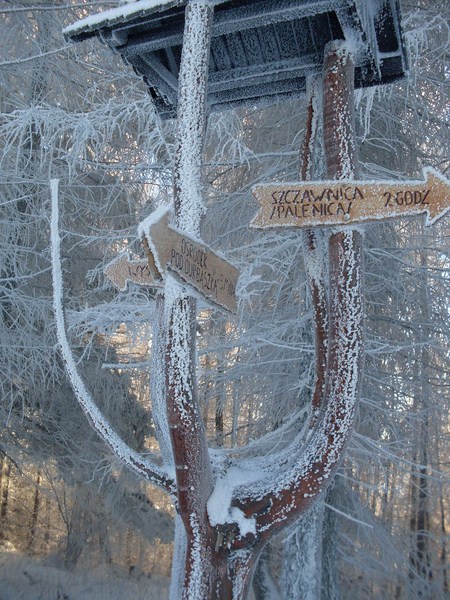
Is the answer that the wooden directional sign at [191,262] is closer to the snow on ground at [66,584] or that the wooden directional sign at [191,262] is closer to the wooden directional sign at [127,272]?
the wooden directional sign at [127,272]

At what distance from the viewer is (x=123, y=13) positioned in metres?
1.88

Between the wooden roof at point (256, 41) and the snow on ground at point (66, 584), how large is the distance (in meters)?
8.01

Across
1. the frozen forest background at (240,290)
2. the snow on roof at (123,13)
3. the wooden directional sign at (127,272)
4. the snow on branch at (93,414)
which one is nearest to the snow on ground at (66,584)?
the frozen forest background at (240,290)

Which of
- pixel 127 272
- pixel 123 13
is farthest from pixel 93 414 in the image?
pixel 123 13

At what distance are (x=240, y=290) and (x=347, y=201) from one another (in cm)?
233

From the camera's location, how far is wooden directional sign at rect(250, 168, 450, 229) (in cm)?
159

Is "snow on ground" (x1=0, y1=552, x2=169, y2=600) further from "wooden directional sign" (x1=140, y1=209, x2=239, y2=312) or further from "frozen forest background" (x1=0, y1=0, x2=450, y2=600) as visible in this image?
"wooden directional sign" (x1=140, y1=209, x2=239, y2=312)

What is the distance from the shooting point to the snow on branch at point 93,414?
1.90m

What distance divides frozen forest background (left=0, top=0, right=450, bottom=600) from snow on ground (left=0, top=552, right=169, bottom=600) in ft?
0.20

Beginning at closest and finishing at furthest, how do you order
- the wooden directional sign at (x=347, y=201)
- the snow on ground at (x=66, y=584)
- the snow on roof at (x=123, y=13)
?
the wooden directional sign at (x=347, y=201)
the snow on roof at (x=123, y=13)
the snow on ground at (x=66, y=584)

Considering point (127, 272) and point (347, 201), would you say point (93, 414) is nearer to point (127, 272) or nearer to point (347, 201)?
point (127, 272)

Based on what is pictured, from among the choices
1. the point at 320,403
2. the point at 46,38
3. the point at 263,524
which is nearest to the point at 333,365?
the point at 320,403

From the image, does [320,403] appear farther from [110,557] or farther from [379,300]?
[110,557]

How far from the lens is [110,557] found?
1084cm
